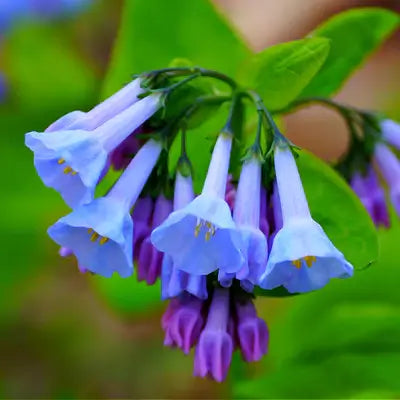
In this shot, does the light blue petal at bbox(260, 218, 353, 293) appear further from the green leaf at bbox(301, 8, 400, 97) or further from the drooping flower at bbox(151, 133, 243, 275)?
the green leaf at bbox(301, 8, 400, 97)

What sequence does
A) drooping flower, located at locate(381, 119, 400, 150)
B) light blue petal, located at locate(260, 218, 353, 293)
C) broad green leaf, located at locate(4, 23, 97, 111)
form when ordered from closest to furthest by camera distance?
light blue petal, located at locate(260, 218, 353, 293)
drooping flower, located at locate(381, 119, 400, 150)
broad green leaf, located at locate(4, 23, 97, 111)

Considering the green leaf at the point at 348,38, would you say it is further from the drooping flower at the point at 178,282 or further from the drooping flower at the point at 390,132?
the drooping flower at the point at 178,282

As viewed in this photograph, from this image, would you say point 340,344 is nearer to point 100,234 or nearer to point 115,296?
point 115,296

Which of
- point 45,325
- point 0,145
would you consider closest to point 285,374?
point 45,325

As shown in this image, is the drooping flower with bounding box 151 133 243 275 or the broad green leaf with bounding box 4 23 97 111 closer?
A: the drooping flower with bounding box 151 133 243 275

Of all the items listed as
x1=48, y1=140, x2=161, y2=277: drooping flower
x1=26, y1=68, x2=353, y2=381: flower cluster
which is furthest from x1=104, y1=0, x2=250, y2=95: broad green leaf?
x1=48, y1=140, x2=161, y2=277: drooping flower

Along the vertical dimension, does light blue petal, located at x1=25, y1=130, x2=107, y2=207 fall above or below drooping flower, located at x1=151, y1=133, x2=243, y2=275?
above
